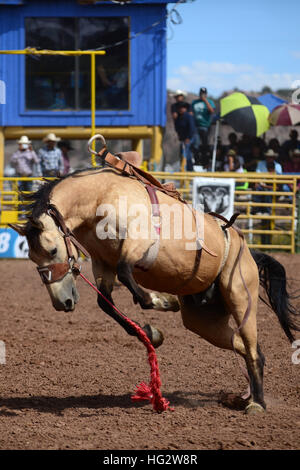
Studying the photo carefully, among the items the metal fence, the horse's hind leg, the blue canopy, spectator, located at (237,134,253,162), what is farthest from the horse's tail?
the blue canopy

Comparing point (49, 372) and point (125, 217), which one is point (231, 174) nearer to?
point (49, 372)

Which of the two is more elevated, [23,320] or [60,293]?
[60,293]

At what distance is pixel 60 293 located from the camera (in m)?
4.72

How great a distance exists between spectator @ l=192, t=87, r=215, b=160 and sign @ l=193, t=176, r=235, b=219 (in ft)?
5.01

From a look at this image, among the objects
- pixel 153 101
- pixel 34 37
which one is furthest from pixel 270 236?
pixel 34 37

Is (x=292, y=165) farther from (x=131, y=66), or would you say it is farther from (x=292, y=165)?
(x=131, y=66)

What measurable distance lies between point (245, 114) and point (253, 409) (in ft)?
31.3

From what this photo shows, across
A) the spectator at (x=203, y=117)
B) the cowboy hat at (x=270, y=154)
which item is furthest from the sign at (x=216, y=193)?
the spectator at (x=203, y=117)

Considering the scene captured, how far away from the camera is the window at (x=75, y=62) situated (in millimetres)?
14867

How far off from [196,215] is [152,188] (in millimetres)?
414

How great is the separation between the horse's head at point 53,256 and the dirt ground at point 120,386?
2.79ft

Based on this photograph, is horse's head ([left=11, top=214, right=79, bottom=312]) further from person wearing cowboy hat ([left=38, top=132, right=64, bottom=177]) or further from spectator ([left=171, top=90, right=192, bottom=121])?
spectator ([left=171, top=90, right=192, bottom=121])
